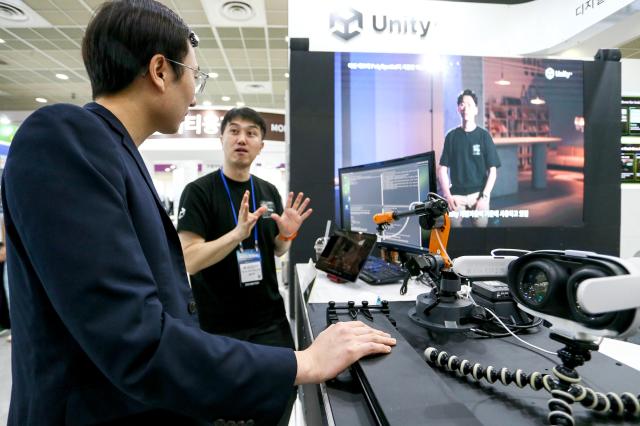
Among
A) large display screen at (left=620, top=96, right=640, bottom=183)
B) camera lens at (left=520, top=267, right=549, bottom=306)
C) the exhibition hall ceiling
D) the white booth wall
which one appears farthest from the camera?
the white booth wall

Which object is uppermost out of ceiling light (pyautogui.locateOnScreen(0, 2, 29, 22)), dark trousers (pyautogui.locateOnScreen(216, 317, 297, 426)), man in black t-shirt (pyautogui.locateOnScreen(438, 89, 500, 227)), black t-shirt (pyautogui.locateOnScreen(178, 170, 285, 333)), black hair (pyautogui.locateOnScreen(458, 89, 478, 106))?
ceiling light (pyautogui.locateOnScreen(0, 2, 29, 22))

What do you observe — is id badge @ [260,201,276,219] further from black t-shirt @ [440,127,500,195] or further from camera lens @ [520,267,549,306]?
black t-shirt @ [440,127,500,195]

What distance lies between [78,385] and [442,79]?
298cm

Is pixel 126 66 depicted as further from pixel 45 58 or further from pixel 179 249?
pixel 45 58

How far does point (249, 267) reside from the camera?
5.57 ft

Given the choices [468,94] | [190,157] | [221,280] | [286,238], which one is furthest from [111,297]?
[190,157]

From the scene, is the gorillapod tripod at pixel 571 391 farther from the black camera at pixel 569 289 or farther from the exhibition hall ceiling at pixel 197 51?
the exhibition hall ceiling at pixel 197 51

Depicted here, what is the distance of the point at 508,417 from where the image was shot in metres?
0.57

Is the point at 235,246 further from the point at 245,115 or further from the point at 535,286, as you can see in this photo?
the point at 535,286

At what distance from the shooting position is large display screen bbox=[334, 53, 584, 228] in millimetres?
2764

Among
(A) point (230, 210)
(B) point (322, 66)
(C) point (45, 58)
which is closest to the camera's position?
(A) point (230, 210)

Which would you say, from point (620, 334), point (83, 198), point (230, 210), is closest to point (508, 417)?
point (620, 334)

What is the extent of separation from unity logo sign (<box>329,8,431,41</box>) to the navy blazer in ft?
8.99

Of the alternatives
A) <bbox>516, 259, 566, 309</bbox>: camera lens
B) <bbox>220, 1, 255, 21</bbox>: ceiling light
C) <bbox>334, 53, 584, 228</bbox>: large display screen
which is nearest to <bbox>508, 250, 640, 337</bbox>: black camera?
<bbox>516, 259, 566, 309</bbox>: camera lens
